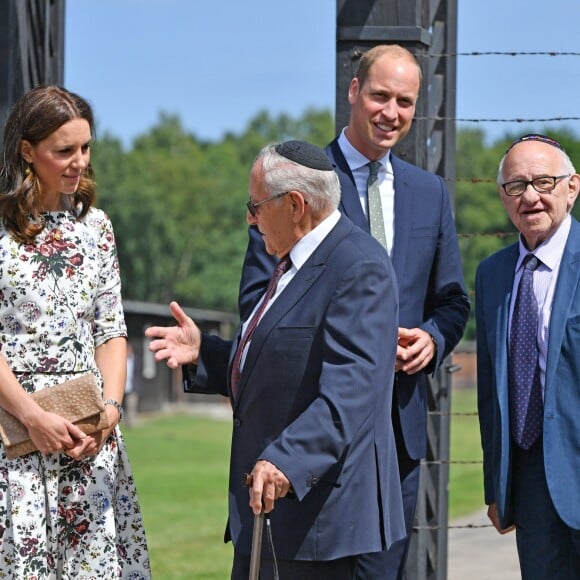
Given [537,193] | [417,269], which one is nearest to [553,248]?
[537,193]

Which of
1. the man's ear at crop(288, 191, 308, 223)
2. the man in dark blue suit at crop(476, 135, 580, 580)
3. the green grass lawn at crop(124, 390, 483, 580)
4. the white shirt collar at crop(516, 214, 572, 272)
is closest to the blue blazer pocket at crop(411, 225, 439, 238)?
the man in dark blue suit at crop(476, 135, 580, 580)

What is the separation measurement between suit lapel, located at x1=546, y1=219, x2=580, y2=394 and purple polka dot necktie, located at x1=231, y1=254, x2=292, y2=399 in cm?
87

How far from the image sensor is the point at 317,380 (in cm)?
377

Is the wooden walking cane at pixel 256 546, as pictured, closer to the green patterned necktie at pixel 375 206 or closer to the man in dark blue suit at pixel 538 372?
the man in dark blue suit at pixel 538 372

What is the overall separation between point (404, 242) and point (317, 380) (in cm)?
95

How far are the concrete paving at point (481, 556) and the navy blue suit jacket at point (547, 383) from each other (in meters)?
3.44

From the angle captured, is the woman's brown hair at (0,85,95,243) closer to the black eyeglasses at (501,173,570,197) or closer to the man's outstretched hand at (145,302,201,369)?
the man's outstretched hand at (145,302,201,369)

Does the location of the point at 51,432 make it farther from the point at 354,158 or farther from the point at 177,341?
the point at 354,158

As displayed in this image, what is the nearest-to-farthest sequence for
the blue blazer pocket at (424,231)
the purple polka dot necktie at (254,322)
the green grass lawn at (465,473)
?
the purple polka dot necktie at (254,322), the blue blazer pocket at (424,231), the green grass lawn at (465,473)

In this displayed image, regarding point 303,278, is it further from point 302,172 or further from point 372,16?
point 372,16

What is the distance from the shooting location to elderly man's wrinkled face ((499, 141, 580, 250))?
165 inches

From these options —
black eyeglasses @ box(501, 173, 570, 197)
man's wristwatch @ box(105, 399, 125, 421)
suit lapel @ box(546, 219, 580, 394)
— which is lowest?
man's wristwatch @ box(105, 399, 125, 421)

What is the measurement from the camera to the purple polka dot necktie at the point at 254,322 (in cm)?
392

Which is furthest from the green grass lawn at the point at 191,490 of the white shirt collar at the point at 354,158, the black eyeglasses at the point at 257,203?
the black eyeglasses at the point at 257,203
